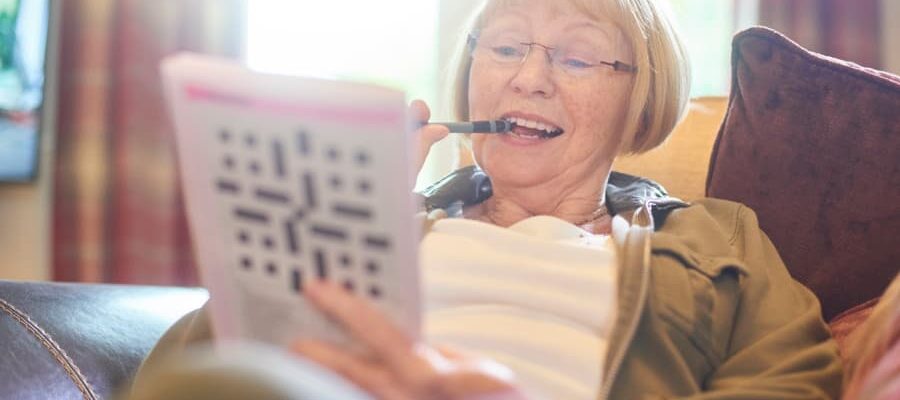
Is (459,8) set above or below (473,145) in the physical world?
above

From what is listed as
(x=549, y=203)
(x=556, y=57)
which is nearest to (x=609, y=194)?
(x=549, y=203)

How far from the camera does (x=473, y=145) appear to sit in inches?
50.4

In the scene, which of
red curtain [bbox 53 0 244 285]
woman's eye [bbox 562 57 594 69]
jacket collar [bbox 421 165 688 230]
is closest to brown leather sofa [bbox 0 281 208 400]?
jacket collar [bbox 421 165 688 230]

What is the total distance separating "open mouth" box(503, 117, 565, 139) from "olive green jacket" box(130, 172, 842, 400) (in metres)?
0.22

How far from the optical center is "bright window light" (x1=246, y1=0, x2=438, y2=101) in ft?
9.29

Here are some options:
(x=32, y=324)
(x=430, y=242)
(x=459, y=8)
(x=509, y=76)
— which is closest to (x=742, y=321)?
(x=430, y=242)

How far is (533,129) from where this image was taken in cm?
122

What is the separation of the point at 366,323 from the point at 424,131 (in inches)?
20.5

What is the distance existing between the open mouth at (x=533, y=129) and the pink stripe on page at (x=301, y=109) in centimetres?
64

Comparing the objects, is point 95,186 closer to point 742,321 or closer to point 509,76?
point 509,76

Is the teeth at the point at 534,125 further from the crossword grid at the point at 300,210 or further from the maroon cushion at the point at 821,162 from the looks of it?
the crossword grid at the point at 300,210

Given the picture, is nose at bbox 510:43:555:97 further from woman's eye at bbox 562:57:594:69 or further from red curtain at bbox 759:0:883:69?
red curtain at bbox 759:0:883:69

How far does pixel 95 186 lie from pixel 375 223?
223cm

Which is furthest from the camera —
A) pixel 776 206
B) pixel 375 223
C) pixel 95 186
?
pixel 95 186
